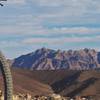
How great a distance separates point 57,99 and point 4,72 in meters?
18.3

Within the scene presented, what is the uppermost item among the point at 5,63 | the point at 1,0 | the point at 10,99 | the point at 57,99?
the point at 1,0

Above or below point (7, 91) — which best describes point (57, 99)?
below

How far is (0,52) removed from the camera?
555 inches

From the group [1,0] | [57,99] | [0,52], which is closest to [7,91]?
[0,52]

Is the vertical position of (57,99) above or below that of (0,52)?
below

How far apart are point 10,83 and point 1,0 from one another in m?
2.25

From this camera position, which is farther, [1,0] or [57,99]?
[57,99]

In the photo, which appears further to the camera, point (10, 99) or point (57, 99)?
point (57, 99)

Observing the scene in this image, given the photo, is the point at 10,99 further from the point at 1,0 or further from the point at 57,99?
the point at 57,99

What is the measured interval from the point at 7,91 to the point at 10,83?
0.25 metres

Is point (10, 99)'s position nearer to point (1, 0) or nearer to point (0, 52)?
point (0, 52)

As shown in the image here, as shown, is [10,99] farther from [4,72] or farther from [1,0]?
[1,0]

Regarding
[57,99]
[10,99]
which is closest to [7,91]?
[10,99]

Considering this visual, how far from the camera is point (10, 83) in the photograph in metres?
13.6
